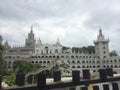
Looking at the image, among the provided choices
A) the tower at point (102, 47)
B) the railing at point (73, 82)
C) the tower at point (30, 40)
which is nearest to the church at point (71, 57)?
the tower at point (102, 47)

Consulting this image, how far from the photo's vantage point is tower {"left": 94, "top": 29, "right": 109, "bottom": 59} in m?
100

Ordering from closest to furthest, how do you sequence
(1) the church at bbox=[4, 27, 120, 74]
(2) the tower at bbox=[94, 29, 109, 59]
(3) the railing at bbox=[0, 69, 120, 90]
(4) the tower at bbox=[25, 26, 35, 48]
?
(3) the railing at bbox=[0, 69, 120, 90] < (1) the church at bbox=[4, 27, 120, 74] < (2) the tower at bbox=[94, 29, 109, 59] < (4) the tower at bbox=[25, 26, 35, 48]

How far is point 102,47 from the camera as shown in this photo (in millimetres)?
101125

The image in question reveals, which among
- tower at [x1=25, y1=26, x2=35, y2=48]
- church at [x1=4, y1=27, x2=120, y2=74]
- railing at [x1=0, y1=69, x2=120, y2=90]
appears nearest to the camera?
railing at [x1=0, y1=69, x2=120, y2=90]

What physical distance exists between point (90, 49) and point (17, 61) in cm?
4265

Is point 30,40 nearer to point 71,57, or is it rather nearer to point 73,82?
point 71,57

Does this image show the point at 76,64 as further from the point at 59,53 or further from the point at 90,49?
the point at 90,49

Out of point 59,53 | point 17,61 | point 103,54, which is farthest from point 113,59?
point 17,61

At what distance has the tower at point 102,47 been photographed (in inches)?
3947

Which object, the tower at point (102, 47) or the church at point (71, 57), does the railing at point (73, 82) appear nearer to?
the church at point (71, 57)

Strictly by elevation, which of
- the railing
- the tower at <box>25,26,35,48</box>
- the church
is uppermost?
the tower at <box>25,26,35,48</box>

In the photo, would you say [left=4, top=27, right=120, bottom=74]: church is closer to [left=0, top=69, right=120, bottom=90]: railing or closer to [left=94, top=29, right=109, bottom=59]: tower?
[left=94, top=29, right=109, bottom=59]: tower

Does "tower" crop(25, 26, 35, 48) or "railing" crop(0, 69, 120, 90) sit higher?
"tower" crop(25, 26, 35, 48)

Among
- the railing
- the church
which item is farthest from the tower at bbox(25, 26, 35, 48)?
the railing
